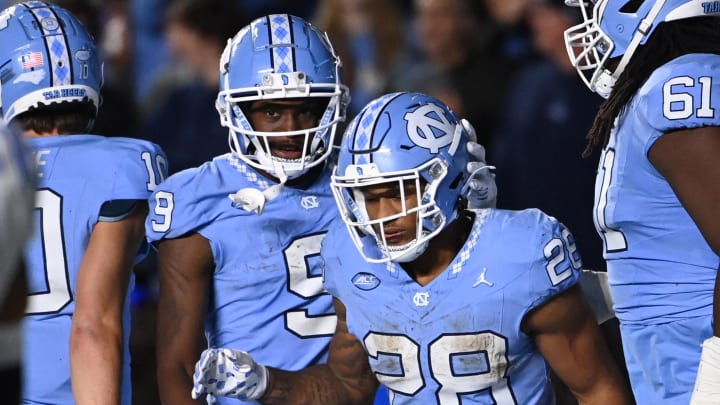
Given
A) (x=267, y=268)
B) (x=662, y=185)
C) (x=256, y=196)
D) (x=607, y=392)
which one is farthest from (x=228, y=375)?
(x=662, y=185)

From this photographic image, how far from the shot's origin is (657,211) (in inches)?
106

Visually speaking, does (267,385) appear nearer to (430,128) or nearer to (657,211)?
(430,128)

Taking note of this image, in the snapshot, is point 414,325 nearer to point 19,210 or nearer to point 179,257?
point 179,257

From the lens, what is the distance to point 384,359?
301 centimetres

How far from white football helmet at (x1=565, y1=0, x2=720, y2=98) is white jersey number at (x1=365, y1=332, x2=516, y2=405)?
0.62 meters

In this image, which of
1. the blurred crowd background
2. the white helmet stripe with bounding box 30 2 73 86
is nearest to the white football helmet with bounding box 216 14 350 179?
the white helmet stripe with bounding box 30 2 73 86

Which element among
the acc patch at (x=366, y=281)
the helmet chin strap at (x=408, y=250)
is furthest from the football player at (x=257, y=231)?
the helmet chin strap at (x=408, y=250)

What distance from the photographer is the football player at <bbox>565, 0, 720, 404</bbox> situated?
2572mm

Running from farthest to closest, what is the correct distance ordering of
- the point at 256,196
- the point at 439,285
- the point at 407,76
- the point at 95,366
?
the point at 407,76 → the point at 256,196 → the point at 95,366 → the point at 439,285

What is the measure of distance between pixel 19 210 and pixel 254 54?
191 cm

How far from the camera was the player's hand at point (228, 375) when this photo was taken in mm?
3048

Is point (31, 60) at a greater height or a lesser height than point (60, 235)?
greater

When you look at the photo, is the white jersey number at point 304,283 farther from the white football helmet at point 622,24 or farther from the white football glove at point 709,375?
the white football glove at point 709,375

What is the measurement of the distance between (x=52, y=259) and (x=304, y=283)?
627mm
